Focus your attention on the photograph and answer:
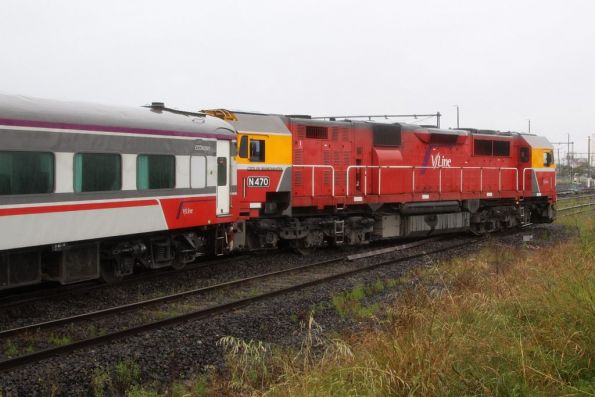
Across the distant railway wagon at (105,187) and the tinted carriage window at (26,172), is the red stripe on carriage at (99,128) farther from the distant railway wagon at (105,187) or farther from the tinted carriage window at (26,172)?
the tinted carriage window at (26,172)

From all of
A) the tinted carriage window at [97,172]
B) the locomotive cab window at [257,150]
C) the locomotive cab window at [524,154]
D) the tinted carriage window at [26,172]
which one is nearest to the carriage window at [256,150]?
the locomotive cab window at [257,150]

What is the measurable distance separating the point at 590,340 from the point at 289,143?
1018 cm

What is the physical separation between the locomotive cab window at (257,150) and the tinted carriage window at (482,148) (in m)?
9.37

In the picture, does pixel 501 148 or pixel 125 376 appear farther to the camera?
pixel 501 148

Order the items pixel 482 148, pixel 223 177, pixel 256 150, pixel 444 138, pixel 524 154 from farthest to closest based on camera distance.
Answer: pixel 524 154 < pixel 482 148 < pixel 444 138 < pixel 256 150 < pixel 223 177

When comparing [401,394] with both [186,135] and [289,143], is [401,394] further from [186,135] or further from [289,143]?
[289,143]

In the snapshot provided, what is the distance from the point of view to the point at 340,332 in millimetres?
8148

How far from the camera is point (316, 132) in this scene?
15375mm

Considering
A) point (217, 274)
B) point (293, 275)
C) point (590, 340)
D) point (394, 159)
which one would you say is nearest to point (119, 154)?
point (217, 274)

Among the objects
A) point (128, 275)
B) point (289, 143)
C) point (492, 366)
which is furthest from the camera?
point (289, 143)

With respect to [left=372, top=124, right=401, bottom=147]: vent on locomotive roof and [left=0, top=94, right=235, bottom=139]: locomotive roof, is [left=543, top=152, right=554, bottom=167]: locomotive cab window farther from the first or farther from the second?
[left=0, top=94, right=235, bottom=139]: locomotive roof

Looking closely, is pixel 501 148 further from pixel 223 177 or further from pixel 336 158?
pixel 223 177

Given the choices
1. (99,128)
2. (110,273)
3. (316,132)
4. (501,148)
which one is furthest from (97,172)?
(501,148)

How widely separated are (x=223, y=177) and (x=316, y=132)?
3.85 metres
